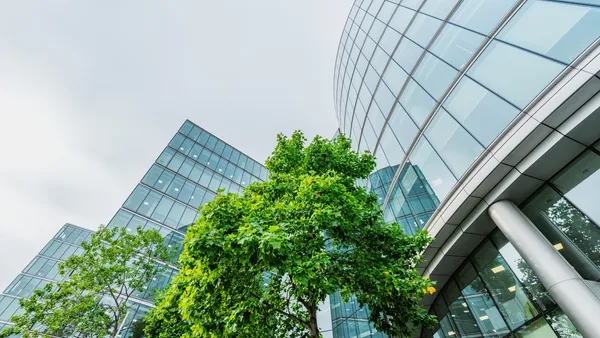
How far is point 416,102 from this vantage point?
32.0 feet

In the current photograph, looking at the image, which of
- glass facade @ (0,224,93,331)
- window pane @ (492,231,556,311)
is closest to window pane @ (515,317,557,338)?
window pane @ (492,231,556,311)

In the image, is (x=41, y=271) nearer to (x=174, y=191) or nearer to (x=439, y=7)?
(x=174, y=191)

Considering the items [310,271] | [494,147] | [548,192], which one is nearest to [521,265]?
[548,192]

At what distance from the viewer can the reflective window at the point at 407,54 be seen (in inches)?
414

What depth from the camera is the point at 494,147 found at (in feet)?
20.2

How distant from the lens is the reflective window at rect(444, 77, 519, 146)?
247 inches

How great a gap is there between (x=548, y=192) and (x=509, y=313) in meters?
3.71

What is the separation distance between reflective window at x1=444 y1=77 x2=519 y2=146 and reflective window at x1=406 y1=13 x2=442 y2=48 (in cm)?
348

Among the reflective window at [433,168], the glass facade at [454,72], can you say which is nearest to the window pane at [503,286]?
the reflective window at [433,168]

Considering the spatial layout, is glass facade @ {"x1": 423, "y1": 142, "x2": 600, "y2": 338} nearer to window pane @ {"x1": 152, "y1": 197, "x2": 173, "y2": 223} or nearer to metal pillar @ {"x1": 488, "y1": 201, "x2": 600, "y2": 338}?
metal pillar @ {"x1": 488, "y1": 201, "x2": 600, "y2": 338}

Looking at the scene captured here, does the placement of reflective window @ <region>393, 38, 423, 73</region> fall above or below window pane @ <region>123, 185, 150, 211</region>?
below

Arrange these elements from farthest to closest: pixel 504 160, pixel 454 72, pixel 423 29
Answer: pixel 423 29 < pixel 454 72 < pixel 504 160

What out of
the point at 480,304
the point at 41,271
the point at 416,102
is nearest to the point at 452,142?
the point at 416,102

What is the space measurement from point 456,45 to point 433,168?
14.6 feet
